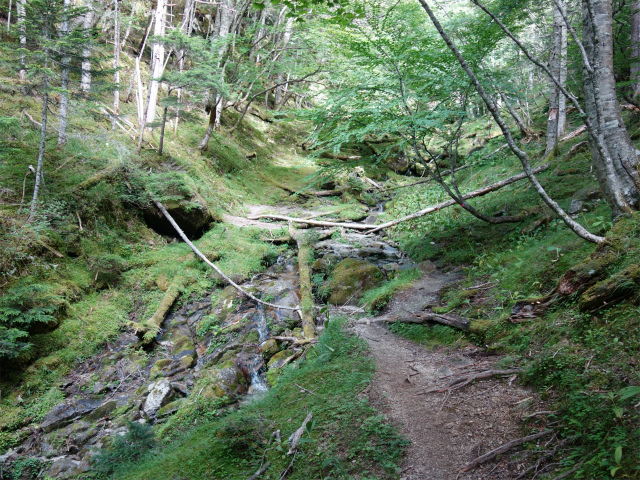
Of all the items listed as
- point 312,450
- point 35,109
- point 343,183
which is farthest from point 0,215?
point 343,183

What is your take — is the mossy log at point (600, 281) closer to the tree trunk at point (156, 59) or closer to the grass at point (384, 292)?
the grass at point (384, 292)

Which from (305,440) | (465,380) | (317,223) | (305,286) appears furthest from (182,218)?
(465,380)

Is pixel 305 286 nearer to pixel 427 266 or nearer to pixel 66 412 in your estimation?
pixel 427 266

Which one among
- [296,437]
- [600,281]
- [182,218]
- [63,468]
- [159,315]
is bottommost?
[63,468]

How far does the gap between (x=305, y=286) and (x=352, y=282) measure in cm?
127

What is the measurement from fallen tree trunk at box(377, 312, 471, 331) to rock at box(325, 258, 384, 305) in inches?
70.8

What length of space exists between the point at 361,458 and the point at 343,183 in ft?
54.1

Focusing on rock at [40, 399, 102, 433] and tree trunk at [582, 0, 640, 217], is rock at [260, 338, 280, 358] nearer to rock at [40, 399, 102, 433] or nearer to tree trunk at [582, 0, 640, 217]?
rock at [40, 399, 102, 433]

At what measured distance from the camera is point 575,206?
21.5 ft

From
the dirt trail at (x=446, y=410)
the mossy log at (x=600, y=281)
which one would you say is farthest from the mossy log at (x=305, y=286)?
the mossy log at (x=600, y=281)

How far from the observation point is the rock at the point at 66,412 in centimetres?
588

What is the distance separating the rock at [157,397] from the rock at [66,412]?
3.40 ft

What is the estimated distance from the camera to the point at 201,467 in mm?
3355

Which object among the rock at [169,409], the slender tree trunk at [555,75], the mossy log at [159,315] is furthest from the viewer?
the slender tree trunk at [555,75]
